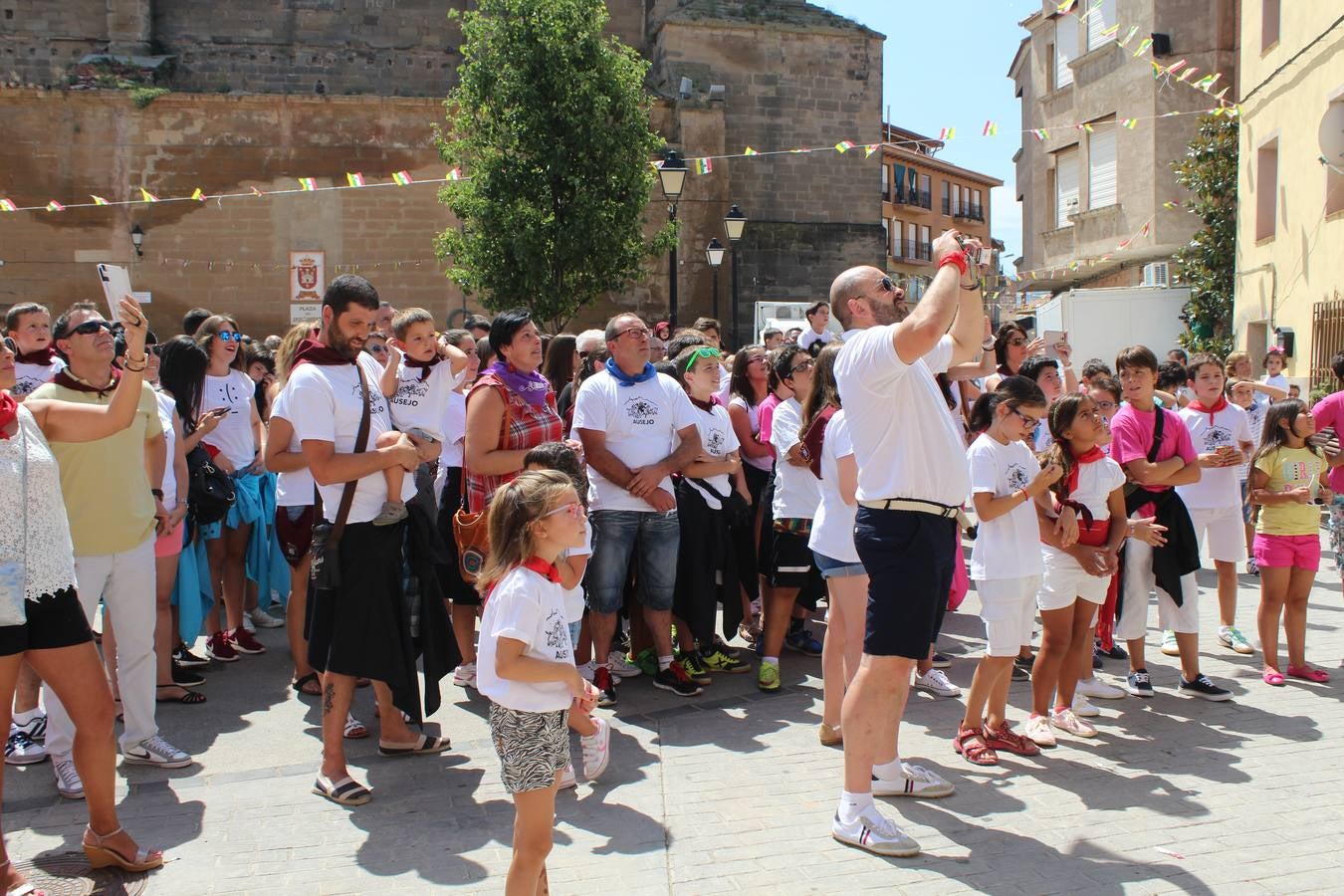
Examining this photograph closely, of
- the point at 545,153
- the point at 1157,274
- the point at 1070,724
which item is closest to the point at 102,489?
the point at 1070,724

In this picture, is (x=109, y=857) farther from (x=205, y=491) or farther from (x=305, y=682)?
(x=205, y=491)

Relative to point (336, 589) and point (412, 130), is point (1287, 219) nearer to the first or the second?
point (336, 589)

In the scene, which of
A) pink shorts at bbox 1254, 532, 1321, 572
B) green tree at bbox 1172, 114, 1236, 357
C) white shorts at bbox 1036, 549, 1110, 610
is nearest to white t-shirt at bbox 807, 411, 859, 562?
white shorts at bbox 1036, 549, 1110, 610

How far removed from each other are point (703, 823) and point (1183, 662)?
3099mm

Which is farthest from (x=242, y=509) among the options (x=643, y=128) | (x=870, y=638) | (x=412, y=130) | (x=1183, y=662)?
(x=412, y=130)

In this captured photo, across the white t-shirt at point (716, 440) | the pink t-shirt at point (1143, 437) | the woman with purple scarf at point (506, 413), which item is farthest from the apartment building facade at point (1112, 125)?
the woman with purple scarf at point (506, 413)

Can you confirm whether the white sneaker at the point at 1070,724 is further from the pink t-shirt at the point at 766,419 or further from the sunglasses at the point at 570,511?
the sunglasses at the point at 570,511

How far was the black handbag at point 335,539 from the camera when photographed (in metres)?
4.54

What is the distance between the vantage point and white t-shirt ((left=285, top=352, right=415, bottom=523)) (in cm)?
441

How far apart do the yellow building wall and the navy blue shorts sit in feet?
41.9

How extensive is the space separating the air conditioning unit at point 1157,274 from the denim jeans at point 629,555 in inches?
787

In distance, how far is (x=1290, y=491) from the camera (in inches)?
245

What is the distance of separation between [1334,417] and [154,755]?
6.64 m

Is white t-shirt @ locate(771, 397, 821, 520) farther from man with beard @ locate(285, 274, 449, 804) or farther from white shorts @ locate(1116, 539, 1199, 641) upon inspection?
man with beard @ locate(285, 274, 449, 804)
